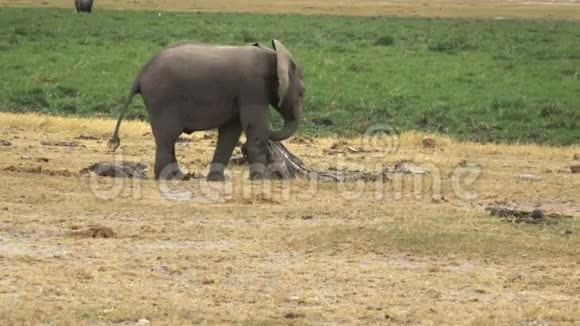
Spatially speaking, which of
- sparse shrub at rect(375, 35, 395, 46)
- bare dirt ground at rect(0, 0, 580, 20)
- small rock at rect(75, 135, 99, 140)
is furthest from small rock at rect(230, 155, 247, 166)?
bare dirt ground at rect(0, 0, 580, 20)

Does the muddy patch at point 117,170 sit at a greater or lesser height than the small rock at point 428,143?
greater

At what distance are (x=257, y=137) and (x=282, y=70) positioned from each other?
2.89 feet

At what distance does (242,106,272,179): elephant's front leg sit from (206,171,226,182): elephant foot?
0.39 m

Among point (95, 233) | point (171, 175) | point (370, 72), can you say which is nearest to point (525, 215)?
point (95, 233)

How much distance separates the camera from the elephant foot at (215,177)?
15953 millimetres

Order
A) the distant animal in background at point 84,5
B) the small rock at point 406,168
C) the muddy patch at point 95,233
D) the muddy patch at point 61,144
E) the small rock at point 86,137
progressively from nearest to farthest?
the muddy patch at point 95,233 < the small rock at point 406,168 < the muddy patch at point 61,144 < the small rock at point 86,137 < the distant animal in background at point 84,5

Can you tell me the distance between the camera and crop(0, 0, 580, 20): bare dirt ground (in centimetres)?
6588

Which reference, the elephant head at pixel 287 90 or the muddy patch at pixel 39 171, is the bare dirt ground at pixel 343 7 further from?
the muddy patch at pixel 39 171

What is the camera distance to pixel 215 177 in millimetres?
15992

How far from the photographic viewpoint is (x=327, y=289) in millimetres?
9945

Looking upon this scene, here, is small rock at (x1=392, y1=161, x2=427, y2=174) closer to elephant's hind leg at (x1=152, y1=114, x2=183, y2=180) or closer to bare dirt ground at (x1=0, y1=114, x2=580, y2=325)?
bare dirt ground at (x1=0, y1=114, x2=580, y2=325)

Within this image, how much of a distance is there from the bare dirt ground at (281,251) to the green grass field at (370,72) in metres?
8.77

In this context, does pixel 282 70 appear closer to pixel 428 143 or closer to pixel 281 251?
pixel 281 251

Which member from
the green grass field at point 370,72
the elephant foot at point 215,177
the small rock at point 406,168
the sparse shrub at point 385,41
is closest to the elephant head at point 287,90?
the elephant foot at point 215,177
